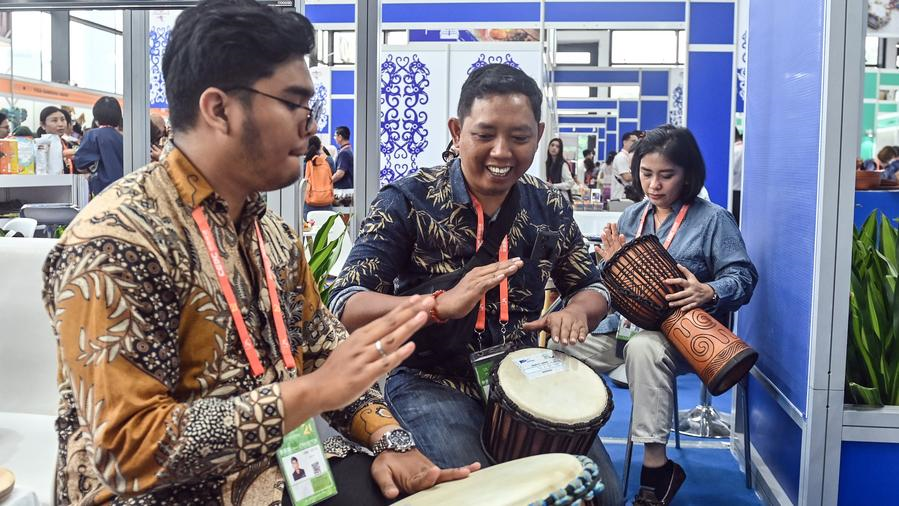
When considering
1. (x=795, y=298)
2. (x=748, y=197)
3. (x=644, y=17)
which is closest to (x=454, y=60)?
(x=644, y=17)

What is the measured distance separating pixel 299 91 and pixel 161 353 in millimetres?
483

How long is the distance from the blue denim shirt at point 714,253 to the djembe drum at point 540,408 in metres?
1.26

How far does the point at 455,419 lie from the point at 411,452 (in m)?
0.42

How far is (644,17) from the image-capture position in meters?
9.09

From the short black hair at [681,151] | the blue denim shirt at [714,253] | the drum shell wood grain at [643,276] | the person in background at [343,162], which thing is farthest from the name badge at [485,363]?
the person in background at [343,162]

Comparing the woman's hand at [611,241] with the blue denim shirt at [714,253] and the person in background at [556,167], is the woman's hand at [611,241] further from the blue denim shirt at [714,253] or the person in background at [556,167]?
the person in background at [556,167]

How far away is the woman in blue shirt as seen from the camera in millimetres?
2967

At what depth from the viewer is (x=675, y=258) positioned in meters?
3.36

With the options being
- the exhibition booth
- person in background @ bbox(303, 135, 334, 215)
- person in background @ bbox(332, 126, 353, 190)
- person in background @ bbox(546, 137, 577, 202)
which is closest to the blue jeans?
the exhibition booth

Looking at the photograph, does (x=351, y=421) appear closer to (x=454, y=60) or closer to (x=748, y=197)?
(x=748, y=197)

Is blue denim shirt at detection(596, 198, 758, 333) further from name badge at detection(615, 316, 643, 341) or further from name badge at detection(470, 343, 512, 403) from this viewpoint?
name badge at detection(470, 343, 512, 403)

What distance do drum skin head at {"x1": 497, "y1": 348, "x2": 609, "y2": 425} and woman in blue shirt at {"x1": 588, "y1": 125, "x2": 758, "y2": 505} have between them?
1.02 meters

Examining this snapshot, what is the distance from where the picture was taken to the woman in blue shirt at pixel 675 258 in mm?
2967

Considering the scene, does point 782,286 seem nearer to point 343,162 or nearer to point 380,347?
point 380,347
